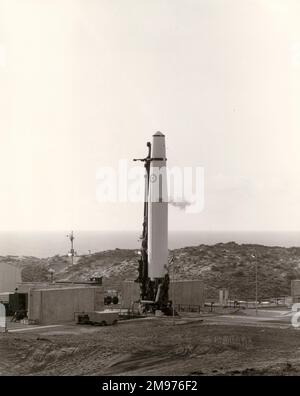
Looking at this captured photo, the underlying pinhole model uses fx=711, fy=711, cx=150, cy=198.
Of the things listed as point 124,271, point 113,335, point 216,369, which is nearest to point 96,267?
point 124,271

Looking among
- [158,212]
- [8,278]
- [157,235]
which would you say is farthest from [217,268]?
[158,212]

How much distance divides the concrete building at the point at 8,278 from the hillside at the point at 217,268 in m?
21.3

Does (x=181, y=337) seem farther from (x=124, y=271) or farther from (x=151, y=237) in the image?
(x=124, y=271)

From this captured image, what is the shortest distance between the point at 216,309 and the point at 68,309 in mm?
14290

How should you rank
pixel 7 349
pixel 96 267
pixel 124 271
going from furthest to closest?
pixel 96 267, pixel 124 271, pixel 7 349

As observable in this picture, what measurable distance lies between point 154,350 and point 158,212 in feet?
54.1

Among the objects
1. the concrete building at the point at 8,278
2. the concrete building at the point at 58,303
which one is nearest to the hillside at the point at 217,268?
the concrete building at the point at 8,278

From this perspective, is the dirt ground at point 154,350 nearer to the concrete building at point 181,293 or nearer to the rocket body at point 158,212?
the rocket body at point 158,212

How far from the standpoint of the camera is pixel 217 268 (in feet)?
290

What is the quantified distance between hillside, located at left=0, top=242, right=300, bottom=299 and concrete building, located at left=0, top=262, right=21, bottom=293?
837 inches

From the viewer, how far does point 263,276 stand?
283 ft

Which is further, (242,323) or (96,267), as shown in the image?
(96,267)

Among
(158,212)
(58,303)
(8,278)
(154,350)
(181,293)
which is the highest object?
(158,212)

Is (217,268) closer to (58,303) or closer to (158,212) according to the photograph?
(158,212)
